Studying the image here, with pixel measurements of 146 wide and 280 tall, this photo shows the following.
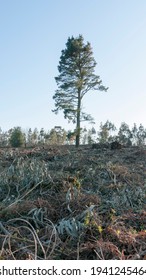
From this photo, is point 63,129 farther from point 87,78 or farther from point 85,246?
point 85,246

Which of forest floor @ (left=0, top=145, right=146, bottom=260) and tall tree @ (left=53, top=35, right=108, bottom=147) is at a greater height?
tall tree @ (left=53, top=35, right=108, bottom=147)

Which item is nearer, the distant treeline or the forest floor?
the forest floor

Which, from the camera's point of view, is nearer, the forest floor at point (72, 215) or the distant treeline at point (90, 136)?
the forest floor at point (72, 215)

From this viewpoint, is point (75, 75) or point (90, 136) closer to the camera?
point (75, 75)

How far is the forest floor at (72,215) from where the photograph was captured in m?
3.74

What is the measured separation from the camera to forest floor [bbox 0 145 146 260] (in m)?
3.74

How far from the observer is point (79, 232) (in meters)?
4.12

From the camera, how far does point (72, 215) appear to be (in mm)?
4797

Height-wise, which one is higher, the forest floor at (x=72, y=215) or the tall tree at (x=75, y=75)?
the tall tree at (x=75, y=75)

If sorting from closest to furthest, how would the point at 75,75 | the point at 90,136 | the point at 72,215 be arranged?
the point at 72,215 < the point at 75,75 < the point at 90,136

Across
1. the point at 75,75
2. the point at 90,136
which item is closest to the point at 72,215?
the point at 75,75

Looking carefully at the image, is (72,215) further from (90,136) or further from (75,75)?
(90,136)

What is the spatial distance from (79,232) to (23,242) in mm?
707
